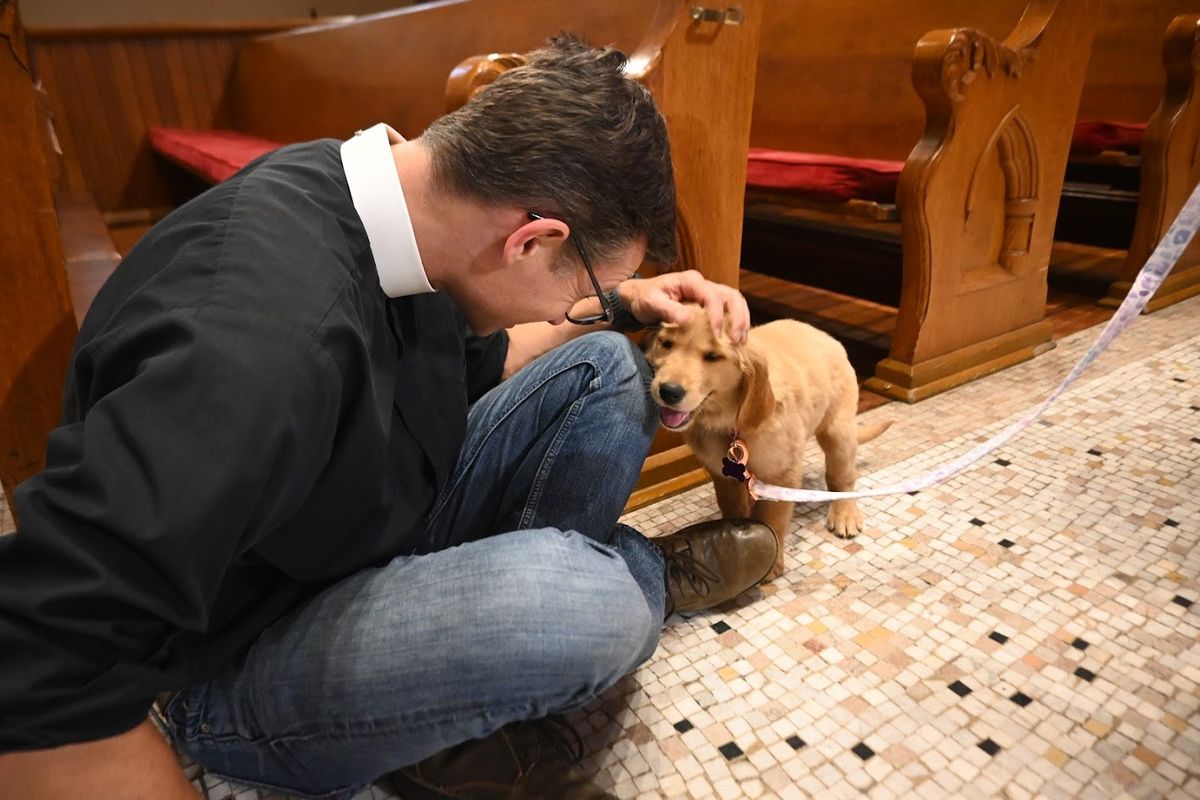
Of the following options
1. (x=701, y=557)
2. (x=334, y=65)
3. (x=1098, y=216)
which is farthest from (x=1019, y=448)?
(x=334, y=65)

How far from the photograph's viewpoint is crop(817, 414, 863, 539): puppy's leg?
6.27ft

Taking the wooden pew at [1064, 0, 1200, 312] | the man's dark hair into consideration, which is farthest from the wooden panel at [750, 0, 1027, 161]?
the man's dark hair

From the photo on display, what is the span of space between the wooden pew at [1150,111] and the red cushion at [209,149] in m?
3.62

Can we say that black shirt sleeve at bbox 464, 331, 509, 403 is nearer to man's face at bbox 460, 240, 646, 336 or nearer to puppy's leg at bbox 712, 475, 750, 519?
man's face at bbox 460, 240, 646, 336

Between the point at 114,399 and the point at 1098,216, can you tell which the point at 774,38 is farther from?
the point at 114,399

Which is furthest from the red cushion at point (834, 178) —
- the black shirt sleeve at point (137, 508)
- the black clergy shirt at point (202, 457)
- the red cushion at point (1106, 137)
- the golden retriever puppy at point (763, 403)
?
the black shirt sleeve at point (137, 508)

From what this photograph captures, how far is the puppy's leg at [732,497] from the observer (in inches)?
72.5

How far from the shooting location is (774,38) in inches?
137

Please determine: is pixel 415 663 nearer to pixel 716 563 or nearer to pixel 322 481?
pixel 322 481

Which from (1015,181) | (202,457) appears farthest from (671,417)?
(1015,181)

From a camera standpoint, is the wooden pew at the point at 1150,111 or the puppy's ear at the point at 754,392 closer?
the puppy's ear at the point at 754,392

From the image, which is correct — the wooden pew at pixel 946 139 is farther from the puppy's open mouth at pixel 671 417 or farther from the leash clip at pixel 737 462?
the puppy's open mouth at pixel 671 417

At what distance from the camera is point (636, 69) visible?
1.69 m

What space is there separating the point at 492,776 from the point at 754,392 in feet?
2.84
